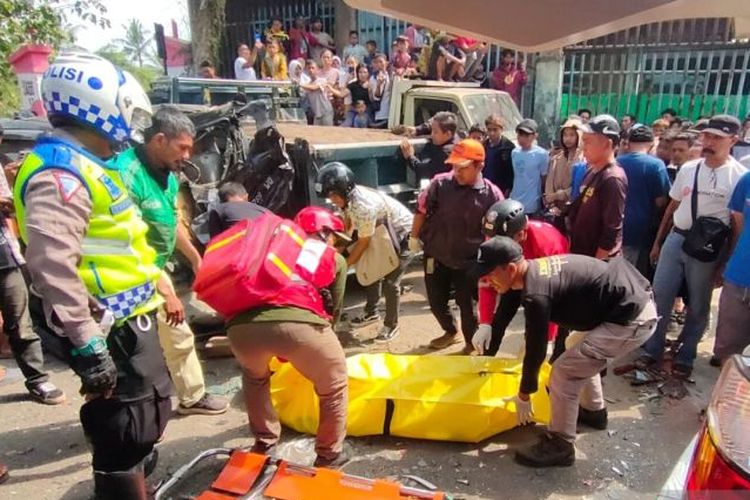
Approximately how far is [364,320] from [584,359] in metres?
2.44

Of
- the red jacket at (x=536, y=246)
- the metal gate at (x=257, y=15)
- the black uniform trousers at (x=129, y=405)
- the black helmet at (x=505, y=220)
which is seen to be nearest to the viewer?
the black uniform trousers at (x=129, y=405)

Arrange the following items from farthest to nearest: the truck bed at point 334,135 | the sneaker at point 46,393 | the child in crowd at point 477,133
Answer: the child in crowd at point 477,133 → the truck bed at point 334,135 → the sneaker at point 46,393

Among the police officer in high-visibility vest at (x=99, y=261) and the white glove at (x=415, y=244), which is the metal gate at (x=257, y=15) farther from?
the police officer in high-visibility vest at (x=99, y=261)

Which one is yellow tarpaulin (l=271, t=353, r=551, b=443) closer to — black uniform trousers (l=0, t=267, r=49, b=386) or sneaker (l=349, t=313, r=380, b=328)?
sneaker (l=349, t=313, r=380, b=328)

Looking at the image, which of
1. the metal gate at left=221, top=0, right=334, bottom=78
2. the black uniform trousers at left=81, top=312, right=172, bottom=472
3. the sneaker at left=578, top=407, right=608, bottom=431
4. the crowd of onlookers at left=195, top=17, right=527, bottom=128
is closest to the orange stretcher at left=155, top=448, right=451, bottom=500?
the black uniform trousers at left=81, top=312, right=172, bottom=472

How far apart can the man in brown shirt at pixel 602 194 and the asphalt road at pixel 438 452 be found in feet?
3.42

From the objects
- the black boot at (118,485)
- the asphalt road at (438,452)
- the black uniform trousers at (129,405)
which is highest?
the black uniform trousers at (129,405)

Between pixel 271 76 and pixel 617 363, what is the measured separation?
9.26 meters

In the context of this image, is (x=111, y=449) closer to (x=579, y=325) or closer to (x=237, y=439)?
(x=237, y=439)

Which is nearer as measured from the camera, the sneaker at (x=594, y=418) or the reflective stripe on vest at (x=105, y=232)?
the reflective stripe on vest at (x=105, y=232)

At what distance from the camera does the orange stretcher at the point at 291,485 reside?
2.38 m

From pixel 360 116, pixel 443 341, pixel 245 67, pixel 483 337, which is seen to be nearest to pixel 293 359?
pixel 483 337

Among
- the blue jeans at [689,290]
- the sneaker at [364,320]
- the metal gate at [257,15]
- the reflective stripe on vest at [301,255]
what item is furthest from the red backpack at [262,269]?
the metal gate at [257,15]

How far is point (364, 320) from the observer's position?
16.5 ft
